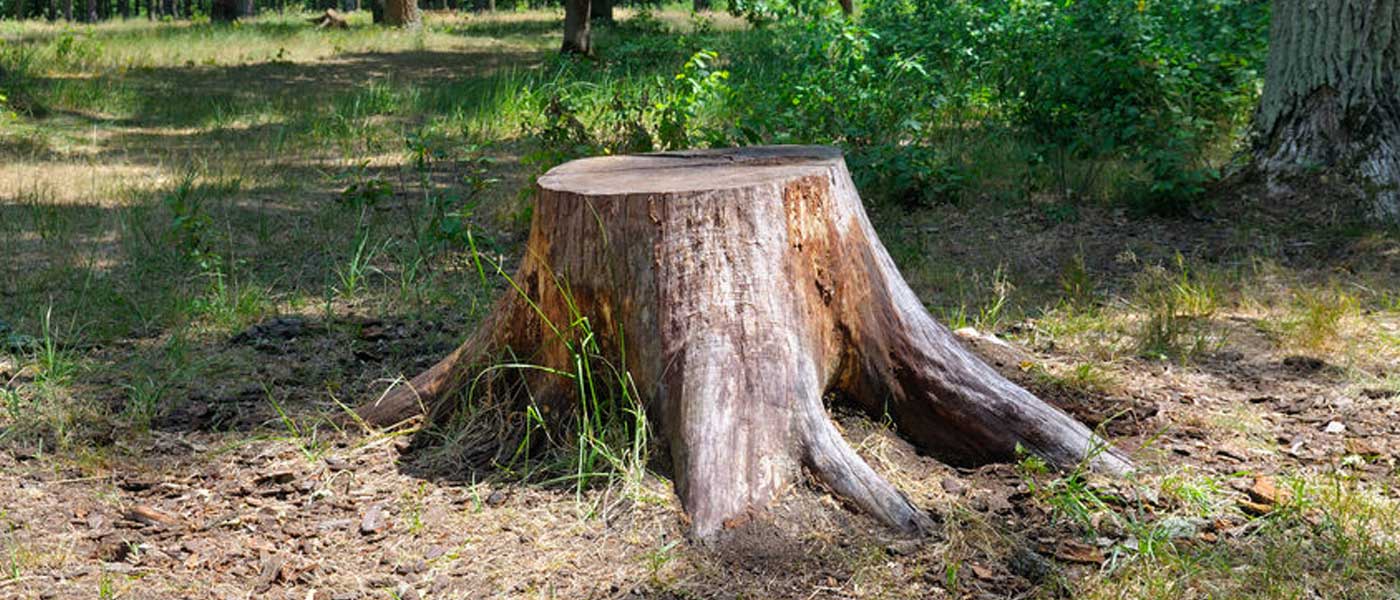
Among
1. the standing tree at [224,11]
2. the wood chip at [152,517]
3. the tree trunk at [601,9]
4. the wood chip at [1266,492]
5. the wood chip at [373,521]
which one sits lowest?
the wood chip at [152,517]

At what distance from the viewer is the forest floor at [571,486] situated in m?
3.01

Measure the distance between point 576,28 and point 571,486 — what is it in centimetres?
1183

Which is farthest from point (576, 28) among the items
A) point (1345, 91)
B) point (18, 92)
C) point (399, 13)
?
point (1345, 91)

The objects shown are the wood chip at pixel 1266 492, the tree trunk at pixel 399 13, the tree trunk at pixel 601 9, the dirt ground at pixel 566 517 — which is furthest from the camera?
the tree trunk at pixel 399 13

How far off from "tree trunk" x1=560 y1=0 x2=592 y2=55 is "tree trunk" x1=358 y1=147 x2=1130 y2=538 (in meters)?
11.1

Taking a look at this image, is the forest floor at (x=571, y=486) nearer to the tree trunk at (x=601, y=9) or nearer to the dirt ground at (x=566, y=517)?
the dirt ground at (x=566, y=517)

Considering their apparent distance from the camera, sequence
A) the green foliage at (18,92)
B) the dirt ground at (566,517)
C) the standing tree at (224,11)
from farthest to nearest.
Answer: the standing tree at (224,11)
the green foliage at (18,92)
the dirt ground at (566,517)

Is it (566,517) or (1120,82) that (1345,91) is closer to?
(1120,82)

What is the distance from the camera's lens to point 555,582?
118 inches

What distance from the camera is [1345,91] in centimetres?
636

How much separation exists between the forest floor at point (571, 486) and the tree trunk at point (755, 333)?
0.36 feet

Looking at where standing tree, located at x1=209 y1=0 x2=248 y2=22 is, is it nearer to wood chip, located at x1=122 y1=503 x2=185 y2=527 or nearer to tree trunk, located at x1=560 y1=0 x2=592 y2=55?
tree trunk, located at x1=560 y1=0 x2=592 y2=55

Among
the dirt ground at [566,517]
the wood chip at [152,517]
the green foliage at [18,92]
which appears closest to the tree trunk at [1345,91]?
the dirt ground at [566,517]

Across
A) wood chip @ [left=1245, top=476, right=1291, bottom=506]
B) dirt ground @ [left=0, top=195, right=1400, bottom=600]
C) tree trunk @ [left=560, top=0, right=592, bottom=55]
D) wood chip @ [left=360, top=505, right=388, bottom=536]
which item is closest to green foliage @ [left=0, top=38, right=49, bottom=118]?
tree trunk @ [left=560, top=0, right=592, bottom=55]
